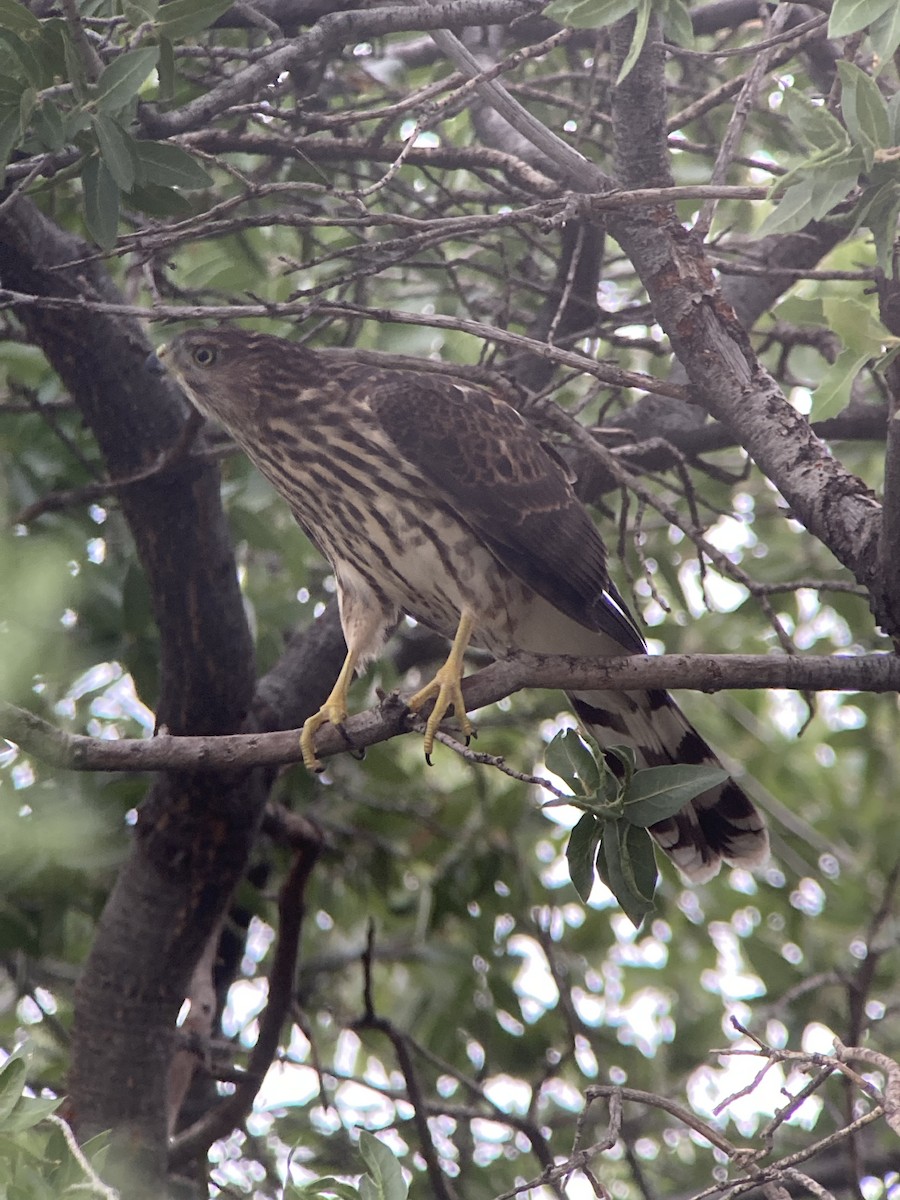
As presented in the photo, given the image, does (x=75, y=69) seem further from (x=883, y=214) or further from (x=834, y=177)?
(x=883, y=214)

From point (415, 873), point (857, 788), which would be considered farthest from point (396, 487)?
point (857, 788)

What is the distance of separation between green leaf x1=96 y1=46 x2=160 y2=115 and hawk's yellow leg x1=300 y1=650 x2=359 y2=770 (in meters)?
1.39

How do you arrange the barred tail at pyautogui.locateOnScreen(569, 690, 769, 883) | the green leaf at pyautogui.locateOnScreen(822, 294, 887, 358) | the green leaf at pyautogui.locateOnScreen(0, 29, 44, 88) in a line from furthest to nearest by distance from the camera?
the barred tail at pyautogui.locateOnScreen(569, 690, 769, 883) → the green leaf at pyautogui.locateOnScreen(0, 29, 44, 88) → the green leaf at pyautogui.locateOnScreen(822, 294, 887, 358)

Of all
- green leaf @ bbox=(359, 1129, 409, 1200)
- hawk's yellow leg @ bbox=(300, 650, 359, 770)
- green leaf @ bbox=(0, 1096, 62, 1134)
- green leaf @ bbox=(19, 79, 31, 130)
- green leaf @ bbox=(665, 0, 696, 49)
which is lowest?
green leaf @ bbox=(0, 1096, 62, 1134)

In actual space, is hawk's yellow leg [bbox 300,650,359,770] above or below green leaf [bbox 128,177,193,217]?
below

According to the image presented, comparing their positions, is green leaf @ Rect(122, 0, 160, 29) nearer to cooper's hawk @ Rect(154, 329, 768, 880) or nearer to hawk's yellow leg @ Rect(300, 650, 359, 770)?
cooper's hawk @ Rect(154, 329, 768, 880)

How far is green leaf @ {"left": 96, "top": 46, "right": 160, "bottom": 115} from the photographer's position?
268cm


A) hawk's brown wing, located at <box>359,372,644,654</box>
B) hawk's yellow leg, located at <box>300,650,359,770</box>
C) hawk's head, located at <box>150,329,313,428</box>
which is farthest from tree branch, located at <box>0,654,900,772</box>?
hawk's head, located at <box>150,329,313,428</box>

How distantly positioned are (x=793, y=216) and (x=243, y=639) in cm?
174

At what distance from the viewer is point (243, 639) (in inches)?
139

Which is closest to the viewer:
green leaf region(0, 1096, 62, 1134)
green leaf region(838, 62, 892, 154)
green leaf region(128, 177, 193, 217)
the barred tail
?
green leaf region(0, 1096, 62, 1134)

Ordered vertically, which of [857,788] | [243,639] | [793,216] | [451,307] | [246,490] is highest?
[451,307]

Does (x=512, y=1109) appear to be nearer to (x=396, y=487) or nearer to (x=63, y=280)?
(x=396, y=487)

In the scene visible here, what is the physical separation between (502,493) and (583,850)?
4.06 feet
